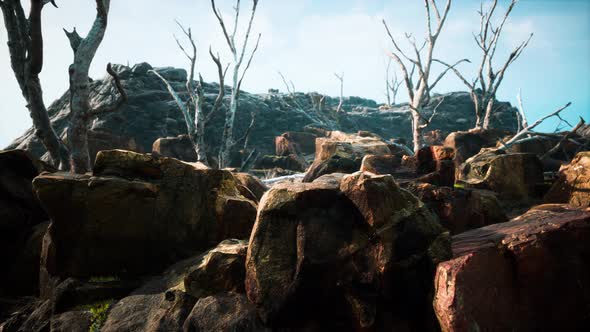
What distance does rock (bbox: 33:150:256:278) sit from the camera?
5.91 metres

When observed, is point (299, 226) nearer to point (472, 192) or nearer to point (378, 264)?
point (378, 264)

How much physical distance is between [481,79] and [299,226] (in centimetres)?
1931

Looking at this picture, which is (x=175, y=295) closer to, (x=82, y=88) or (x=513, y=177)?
(x=82, y=88)

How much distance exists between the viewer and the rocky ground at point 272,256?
431 cm

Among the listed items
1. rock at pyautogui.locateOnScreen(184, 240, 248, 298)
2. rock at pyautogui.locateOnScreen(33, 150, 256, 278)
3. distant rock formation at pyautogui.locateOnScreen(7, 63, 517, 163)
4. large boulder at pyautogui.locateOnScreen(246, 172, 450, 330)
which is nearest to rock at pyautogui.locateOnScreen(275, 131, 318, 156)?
distant rock formation at pyautogui.locateOnScreen(7, 63, 517, 163)

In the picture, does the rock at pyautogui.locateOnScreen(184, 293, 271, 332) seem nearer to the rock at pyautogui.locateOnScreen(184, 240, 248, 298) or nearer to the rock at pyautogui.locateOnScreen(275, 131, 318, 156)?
the rock at pyautogui.locateOnScreen(184, 240, 248, 298)

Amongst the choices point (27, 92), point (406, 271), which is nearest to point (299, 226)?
point (406, 271)

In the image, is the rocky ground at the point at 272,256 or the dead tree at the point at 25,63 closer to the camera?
the rocky ground at the point at 272,256

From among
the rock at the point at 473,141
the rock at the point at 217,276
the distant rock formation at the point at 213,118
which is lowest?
the rock at the point at 217,276

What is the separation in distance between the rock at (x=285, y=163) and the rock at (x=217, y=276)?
21523 mm

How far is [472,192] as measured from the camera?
24.8ft

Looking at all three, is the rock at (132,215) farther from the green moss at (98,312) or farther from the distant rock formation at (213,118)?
the distant rock formation at (213,118)

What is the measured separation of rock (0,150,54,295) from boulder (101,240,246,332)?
3270 mm

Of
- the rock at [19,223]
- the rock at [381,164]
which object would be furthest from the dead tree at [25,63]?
the rock at [381,164]
